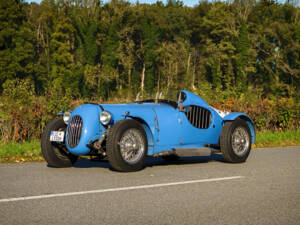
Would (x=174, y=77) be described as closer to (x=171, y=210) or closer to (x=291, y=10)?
(x=291, y=10)

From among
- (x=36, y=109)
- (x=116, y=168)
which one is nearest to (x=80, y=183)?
(x=116, y=168)

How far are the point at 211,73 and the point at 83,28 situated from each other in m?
20.0

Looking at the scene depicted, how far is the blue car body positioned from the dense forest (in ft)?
151

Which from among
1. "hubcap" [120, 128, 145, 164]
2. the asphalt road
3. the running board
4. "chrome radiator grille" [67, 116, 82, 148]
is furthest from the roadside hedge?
the running board

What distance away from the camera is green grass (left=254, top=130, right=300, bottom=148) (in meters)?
14.0

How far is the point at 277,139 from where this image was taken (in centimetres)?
1472

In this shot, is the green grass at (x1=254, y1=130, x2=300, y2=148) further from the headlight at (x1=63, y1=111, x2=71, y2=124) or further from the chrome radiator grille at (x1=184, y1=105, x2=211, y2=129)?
the headlight at (x1=63, y1=111, x2=71, y2=124)

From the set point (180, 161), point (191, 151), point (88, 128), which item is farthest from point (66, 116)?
point (180, 161)

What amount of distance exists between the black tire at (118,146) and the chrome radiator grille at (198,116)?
4.71 feet

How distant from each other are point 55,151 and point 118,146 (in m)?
1.57

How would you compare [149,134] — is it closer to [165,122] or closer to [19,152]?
[165,122]

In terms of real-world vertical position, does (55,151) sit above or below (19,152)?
above

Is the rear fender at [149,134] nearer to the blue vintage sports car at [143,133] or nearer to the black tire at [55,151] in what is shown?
the blue vintage sports car at [143,133]

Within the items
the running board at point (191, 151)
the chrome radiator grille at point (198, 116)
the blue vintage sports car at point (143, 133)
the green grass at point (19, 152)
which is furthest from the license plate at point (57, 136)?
the chrome radiator grille at point (198, 116)
